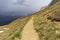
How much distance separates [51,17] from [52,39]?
10724mm

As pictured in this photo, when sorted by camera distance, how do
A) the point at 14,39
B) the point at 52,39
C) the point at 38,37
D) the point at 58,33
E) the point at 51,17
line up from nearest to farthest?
the point at 52,39, the point at 58,33, the point at 38,37, the point at 14,39, the point at 51,17

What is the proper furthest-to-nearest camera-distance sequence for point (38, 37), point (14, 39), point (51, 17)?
1. point (51, 17)
2. point (14, 39)
3. point (38, 37)

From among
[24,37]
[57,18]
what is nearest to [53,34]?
[24,37]

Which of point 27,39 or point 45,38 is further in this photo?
point 27,39

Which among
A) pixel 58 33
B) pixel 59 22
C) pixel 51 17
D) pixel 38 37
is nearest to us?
pixel 58 33

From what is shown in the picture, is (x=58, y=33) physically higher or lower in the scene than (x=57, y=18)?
lower

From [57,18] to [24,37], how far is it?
6.94 metres

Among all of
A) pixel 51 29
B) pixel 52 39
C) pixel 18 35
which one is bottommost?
pixel 52 39

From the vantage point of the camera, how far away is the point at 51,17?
102 ft

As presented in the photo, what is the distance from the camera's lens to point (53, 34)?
22.0 metres

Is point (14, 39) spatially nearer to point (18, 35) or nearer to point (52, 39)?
point (18, 35)

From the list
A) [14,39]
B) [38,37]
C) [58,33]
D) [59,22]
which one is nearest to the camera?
[58,33]

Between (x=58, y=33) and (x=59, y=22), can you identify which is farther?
(x=59, y=22)

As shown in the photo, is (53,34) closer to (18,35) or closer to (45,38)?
(45,38)
